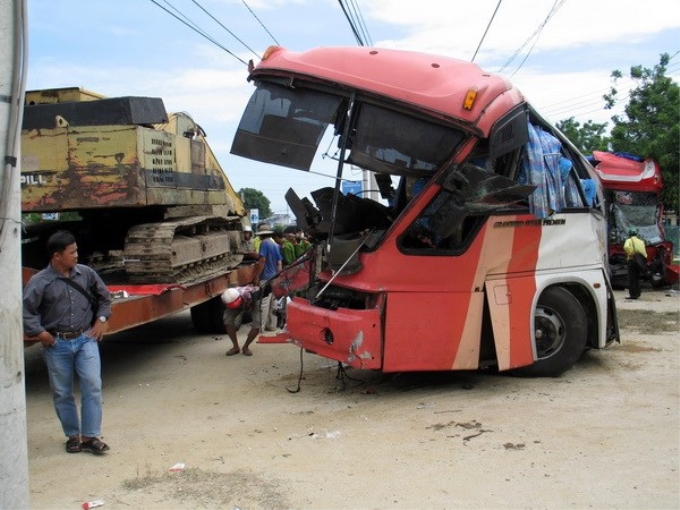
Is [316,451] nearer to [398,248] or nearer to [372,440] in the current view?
[372,440]

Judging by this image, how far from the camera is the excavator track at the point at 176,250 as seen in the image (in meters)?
8.23

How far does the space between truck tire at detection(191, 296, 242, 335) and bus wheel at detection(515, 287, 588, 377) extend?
5299 millimetres

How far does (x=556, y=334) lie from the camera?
694 cm

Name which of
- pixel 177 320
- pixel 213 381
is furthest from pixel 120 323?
pixel 177 320

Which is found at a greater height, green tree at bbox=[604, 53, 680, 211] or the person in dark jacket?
green tree at bbox=[604, 53, 680, 211]

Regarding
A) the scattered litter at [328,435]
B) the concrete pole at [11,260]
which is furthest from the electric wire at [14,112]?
the scattered litter at [328,435]

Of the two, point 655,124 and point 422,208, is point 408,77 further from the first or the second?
point 655,124

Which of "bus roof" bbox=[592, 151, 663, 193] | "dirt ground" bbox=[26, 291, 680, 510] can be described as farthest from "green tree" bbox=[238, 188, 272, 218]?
"dirt ground" bbox=[26, 291, 680, 510]

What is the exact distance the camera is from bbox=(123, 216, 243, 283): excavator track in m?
8.23

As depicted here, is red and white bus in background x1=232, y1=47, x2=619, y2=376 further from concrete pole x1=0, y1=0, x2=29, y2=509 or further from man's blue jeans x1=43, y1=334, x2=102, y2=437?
concrete pole x1=0, y1=0, x2=29, y2=509

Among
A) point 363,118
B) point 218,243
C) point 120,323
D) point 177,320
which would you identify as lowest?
point 177,320

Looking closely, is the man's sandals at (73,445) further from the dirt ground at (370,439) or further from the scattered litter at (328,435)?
the scattered litter at (328,435)

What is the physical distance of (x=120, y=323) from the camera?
22.7 ft

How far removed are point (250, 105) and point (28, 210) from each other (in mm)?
3271
